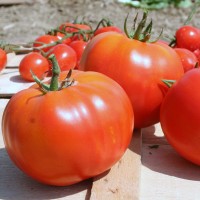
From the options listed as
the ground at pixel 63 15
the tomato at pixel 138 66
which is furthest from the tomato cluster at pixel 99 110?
the ground at pixel 63 15

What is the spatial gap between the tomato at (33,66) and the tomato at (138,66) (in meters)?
0.67

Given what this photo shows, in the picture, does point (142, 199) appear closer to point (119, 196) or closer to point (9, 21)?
point (119, 196)

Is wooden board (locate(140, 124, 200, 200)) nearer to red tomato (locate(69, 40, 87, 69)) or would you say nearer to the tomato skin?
the tomato skin

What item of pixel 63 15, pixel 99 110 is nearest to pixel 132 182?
pixel 99 110

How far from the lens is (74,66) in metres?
2.00

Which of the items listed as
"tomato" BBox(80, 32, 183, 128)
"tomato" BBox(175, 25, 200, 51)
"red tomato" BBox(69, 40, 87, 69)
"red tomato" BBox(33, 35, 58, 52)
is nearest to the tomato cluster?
"tomato" BBox(80, 32, 183, 128)

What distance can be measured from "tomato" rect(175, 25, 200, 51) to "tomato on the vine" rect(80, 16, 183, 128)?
698 mm

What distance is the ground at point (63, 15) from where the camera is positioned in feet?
13.7

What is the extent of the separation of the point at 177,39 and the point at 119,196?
1.07m

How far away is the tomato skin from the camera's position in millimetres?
917

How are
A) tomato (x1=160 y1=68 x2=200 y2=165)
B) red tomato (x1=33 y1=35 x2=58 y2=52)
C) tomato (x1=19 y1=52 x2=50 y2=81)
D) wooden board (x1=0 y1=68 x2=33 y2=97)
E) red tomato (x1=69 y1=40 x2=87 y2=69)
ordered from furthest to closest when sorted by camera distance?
1. red tomato (x1=33 y1=35 x2=58 y2=52)
2. red tomato (x1=69 y1=40 x2=87 y2=69)
3. tomato (x1=19 y1=52 x2=50 y2=81)
4. wooden board (x1=0 y1=68 x2=33 y2=97)
5. tomato (x1=160 y1=68 x2=200 y2=165)

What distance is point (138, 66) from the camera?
1144 millimetres

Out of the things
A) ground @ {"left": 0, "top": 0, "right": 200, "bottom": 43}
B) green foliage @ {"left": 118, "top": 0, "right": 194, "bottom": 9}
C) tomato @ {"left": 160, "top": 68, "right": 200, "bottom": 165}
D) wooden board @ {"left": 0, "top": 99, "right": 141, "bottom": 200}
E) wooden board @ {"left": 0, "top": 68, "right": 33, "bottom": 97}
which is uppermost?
tomato @ {"left": 160, "top": 68, "right": 200, "bottom": 165}

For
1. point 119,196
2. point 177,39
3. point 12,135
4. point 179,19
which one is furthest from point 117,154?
point 179,19
